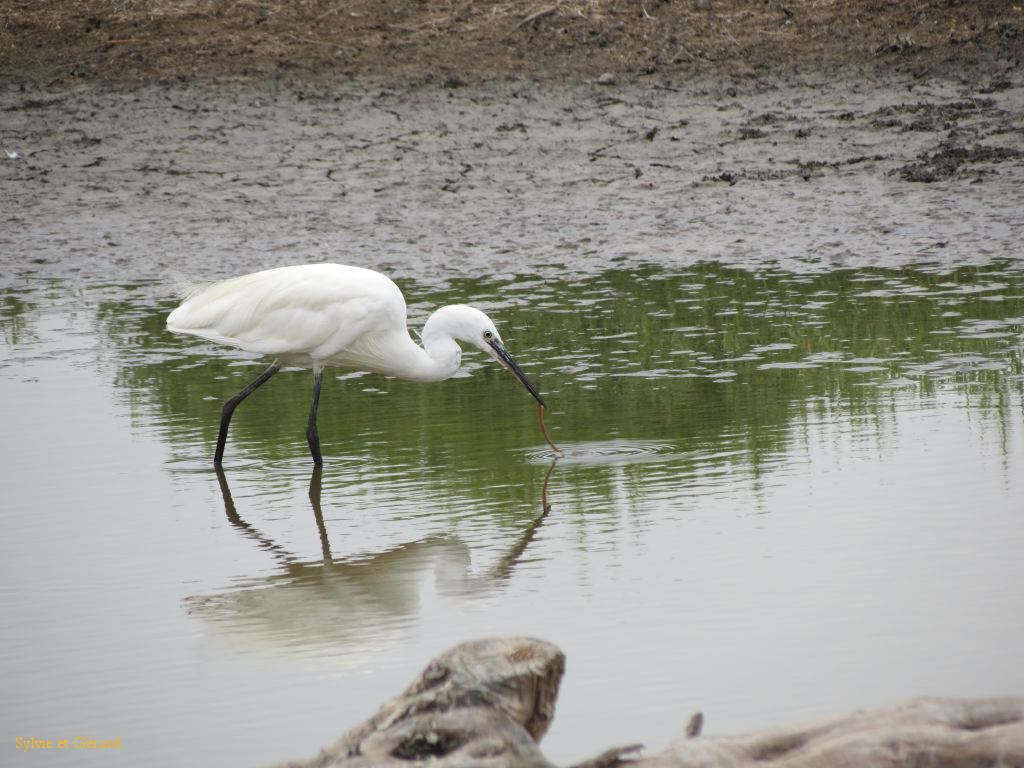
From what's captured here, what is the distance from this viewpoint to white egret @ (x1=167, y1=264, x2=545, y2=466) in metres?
7.41

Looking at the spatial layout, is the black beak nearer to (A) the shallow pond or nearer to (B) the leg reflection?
(A) the shallow pond

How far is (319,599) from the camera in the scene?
5242mm

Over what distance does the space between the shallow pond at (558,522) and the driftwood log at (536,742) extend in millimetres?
770

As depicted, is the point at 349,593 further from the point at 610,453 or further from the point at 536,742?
the point at 536,742

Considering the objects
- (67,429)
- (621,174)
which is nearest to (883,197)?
(621,174)

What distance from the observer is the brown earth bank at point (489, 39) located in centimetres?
1534

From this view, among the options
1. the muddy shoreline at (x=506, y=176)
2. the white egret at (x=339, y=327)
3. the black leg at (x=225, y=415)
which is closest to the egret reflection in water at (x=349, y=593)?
the black leg at (x=225, y=415)

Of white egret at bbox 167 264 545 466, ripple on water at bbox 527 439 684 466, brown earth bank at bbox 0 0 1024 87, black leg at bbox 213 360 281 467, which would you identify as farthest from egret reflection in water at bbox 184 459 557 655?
brown earth bank at bbox 0 0 1024 87

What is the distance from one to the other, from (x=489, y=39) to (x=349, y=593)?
1131cm

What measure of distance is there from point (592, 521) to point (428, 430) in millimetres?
1686

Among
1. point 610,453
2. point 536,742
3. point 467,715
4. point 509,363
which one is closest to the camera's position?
point 467,715

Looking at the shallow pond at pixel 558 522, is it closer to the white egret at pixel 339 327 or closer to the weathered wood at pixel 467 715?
the white egret at pixel 339 327

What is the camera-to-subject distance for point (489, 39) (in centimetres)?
1584

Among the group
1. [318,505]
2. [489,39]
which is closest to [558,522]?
[318,505]
